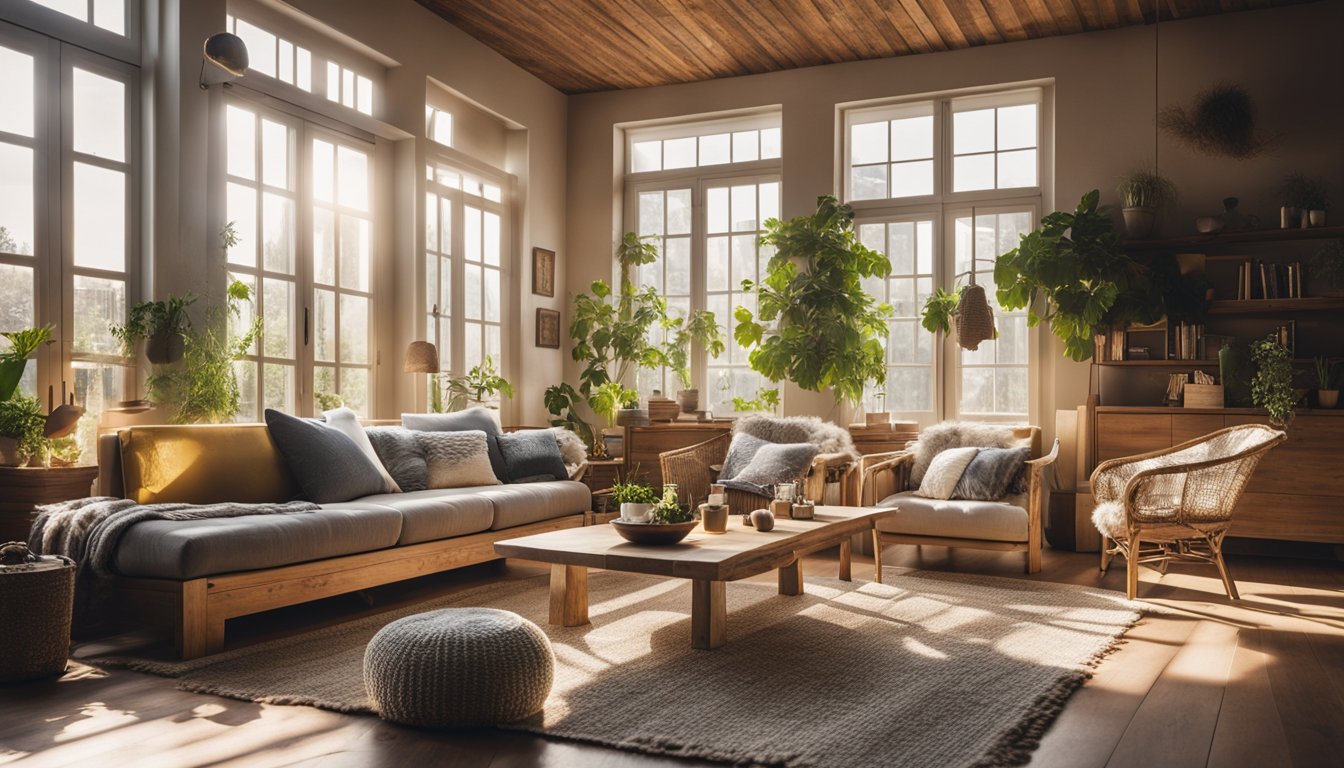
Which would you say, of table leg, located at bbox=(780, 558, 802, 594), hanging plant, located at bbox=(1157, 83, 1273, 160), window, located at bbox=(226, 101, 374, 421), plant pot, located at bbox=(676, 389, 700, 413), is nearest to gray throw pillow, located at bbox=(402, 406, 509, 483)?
window, located at bbox=(226, 101, 374, 421)

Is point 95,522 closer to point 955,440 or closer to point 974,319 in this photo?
point 955,440

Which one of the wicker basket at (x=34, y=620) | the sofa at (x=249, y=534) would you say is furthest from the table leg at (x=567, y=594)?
the wicker basket at (x=34, y=620)

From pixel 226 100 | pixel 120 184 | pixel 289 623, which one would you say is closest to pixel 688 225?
pixel 226 100

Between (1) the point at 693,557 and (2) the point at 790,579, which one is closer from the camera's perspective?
(1) the point at 693,557

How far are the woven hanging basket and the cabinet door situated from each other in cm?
88

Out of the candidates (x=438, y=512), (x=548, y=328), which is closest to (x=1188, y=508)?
(x=438, y=512)

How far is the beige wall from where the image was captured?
6320mm

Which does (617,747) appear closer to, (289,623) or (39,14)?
(289,623)

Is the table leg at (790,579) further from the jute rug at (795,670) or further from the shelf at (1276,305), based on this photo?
the shelf at (1276,305)

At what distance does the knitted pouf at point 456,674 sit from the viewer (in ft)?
9.00

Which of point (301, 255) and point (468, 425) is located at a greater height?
point (301, 255)

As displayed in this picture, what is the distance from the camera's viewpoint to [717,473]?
667cm

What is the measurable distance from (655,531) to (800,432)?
274 centimetres

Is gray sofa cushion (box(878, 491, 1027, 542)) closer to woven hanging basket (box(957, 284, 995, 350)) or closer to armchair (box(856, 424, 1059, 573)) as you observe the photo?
armchair (box(856, 424, 1059, 573))
